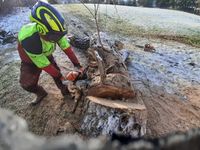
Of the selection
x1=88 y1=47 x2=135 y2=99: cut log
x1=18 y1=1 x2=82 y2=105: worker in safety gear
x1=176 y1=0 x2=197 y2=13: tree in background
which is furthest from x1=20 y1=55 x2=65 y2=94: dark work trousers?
x1=176 y1=0 x2=197 y2=13: tree in background

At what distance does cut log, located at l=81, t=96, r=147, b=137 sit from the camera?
4781 millimetres

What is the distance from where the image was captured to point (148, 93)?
652 cm

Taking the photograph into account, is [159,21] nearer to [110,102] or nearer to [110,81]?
[110,81]

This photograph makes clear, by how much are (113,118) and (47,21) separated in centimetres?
149

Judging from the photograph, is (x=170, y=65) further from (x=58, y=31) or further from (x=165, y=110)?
(x=58, y=31)

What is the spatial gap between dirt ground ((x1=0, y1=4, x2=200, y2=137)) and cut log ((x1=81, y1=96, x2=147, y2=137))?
1.05 ft

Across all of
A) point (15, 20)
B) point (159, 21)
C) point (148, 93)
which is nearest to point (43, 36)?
point (148, 93)

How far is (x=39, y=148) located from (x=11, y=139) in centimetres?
19

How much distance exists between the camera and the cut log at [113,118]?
15.7 feet

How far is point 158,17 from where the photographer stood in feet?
48.6

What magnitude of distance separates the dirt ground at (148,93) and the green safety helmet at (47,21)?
3.19ft

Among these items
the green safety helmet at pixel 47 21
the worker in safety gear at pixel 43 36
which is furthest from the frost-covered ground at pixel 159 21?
the green safety helmet at pixel 47 21

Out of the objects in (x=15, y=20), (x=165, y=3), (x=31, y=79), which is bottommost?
(x=165, y=3)

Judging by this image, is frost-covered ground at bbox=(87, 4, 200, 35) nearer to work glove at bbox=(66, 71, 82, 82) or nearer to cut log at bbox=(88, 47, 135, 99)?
cut log at bbox=(88, 47, 135, 99)
